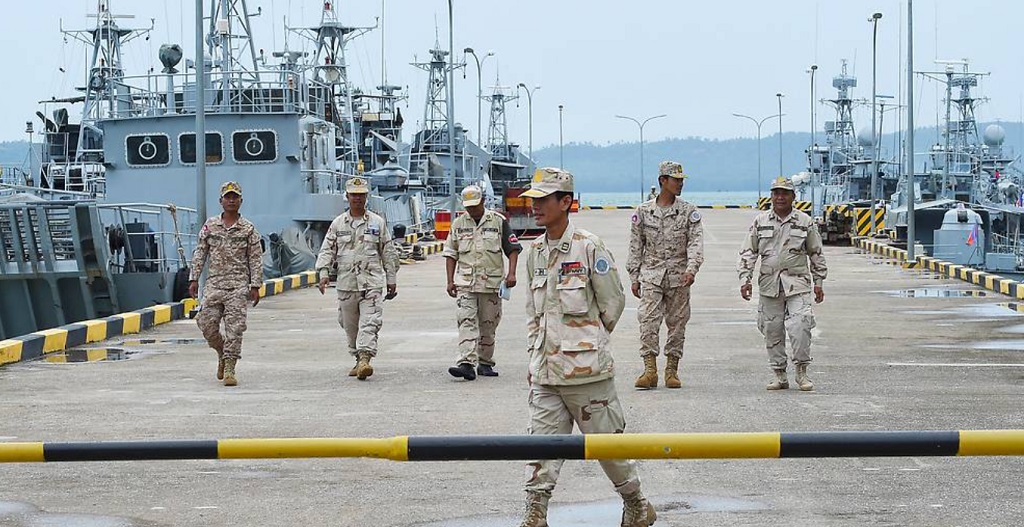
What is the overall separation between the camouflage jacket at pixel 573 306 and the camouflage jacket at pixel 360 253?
263 inches

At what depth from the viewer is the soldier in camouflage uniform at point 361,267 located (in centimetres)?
1366

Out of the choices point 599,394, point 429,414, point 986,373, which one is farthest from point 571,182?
point 986,373

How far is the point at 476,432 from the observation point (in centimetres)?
1046

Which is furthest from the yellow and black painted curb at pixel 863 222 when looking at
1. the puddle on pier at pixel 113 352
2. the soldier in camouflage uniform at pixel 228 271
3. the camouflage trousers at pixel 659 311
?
the soldier in camouflage uniform at pixel 228 271

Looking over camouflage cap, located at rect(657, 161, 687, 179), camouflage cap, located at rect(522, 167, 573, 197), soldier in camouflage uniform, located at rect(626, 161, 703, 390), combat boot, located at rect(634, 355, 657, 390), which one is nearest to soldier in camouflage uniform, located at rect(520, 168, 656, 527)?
camouflage cap, located at rect(522, 167, 573, 197)

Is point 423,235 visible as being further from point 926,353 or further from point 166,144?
point 926,353

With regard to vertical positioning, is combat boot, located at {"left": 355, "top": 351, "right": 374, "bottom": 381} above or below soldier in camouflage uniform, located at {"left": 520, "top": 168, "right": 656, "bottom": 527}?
below

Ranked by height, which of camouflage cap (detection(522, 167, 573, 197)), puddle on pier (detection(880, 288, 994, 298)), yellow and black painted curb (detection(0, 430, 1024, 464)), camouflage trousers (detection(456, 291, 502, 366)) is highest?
camouflage cap (detection(522, 167, 573, 197))

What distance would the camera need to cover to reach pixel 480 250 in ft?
44.0

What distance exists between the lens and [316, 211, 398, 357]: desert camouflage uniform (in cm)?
1366

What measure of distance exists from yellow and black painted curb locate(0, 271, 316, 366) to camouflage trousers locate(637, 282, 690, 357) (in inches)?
226

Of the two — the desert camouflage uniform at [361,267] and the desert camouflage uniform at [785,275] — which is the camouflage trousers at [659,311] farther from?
the desert camouflage uniform at [361,267]

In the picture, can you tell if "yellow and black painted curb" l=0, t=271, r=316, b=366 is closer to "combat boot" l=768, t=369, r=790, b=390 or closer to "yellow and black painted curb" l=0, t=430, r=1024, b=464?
"combat boot" l=768, t=369, r=790, b=390

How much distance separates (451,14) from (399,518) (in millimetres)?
42850
